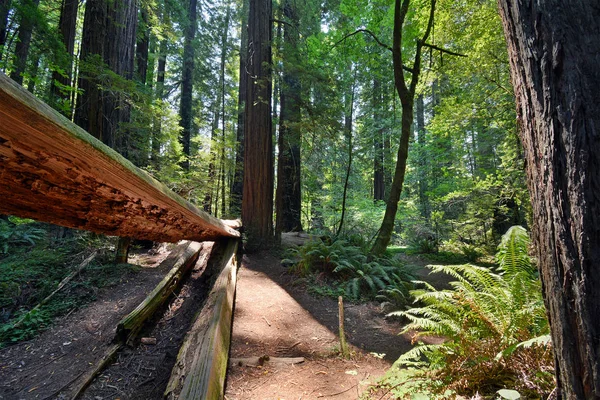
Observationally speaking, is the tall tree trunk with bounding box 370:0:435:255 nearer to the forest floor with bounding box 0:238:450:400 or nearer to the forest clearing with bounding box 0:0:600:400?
the forest clearing with bounding box 0:0:600:400

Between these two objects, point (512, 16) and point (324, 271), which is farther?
point (324, 271)

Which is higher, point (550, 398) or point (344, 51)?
point (344, 51)

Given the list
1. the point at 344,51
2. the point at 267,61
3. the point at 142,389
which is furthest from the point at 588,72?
the point at 344,51

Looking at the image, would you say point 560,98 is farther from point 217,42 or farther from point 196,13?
point 196,13

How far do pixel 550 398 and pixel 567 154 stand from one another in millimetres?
1346

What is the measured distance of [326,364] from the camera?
122 inches

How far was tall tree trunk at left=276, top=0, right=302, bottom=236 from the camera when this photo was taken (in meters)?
8.09

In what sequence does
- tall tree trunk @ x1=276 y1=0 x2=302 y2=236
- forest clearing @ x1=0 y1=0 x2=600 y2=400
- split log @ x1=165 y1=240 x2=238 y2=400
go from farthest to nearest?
tall tree trunk @ x1=276 y1=0 x2=302 y2=236, split log @ x1=165 y1=240 x2=238 y2=400, forest clearing @ x1=0 y1=0 x2=600 y2=400

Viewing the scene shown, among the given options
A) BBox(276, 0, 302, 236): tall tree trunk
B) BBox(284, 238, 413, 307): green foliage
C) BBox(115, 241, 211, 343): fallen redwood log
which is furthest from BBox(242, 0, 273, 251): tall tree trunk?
BBox(115, 241, 211, 343): fallen redwood log

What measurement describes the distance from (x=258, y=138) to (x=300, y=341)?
531cm

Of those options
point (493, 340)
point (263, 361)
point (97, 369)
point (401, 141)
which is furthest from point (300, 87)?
point (97, 369)

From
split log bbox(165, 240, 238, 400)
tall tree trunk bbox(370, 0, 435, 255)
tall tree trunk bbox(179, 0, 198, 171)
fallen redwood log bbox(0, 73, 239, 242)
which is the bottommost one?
split log bbox(165, 240, 238, 400)

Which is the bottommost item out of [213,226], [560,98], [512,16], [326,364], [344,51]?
[326,364]

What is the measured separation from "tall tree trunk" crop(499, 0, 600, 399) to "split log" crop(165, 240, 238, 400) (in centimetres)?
203
